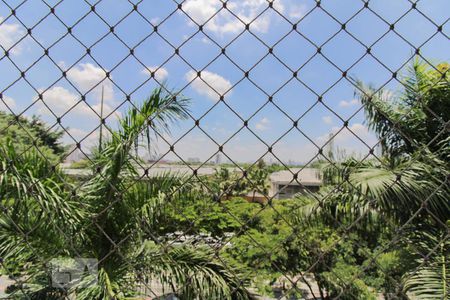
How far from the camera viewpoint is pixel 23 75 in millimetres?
790

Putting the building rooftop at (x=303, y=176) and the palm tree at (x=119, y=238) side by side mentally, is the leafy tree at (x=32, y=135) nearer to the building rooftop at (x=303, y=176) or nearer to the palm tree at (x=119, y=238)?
the palm tree at (x=119, y=238)

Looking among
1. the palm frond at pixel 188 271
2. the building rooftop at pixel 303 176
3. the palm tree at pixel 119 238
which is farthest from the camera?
the palm frond at pixel 188 271

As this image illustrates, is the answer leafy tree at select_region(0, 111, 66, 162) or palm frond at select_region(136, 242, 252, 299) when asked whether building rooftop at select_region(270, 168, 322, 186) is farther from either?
palm frond at select_region(136, 242, 252, 299)

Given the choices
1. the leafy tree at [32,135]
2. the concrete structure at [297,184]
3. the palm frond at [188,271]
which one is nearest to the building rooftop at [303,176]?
the concrete structure at [297,184]

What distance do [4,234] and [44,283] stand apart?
49 centimetres

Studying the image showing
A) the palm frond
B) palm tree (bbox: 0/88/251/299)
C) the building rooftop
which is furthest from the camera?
the palm frond

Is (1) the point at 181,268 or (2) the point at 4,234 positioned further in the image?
(1) the point at 181,268

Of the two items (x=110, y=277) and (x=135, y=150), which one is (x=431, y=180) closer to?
(x=135, y=150)

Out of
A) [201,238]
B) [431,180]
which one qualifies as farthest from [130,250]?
[431,180]

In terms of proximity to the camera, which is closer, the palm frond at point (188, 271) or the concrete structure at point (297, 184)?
the concrete structure at point (297, 184)

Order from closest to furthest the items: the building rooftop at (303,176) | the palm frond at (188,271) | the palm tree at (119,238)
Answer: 1. the building rooftop at (303,176)
2. the palm tree at (119,238)
3. the palm frond at (188,271)

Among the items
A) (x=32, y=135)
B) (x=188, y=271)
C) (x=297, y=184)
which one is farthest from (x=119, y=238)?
(x=297, y=184)

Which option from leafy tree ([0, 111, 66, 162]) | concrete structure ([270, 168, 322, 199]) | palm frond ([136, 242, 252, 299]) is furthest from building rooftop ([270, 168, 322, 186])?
palm frond ([136, 242, 252, 299])

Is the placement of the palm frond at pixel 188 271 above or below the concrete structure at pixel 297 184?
below
